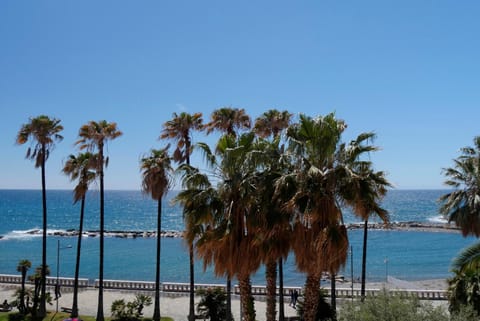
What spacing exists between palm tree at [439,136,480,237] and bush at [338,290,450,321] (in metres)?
11.0

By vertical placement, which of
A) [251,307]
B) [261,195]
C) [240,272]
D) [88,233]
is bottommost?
[88,233]

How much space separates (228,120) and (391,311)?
16.5 metres

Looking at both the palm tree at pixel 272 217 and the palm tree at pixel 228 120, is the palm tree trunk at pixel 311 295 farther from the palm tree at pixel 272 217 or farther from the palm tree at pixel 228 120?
the palm tree at pixel 228 120

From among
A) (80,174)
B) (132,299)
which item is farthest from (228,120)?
(132,299)

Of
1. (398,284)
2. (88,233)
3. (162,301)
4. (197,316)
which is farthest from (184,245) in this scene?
(88,233)

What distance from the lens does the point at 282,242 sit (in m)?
13.3

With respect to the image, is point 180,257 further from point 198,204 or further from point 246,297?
point 198,204

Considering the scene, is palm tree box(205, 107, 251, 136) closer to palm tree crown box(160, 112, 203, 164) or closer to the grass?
palm tree crown box(160, 112, 203, 164)

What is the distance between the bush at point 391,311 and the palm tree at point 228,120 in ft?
51.0

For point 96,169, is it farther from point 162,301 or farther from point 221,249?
point 221,249

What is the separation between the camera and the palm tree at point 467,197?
20.2m

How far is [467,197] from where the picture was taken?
21031mm

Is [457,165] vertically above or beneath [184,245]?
above

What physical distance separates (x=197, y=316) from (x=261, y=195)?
15.8m
